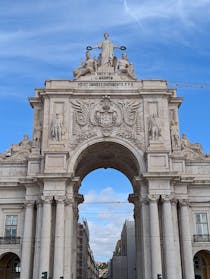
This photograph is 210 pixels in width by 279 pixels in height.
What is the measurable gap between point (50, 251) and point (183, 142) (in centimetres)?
1429

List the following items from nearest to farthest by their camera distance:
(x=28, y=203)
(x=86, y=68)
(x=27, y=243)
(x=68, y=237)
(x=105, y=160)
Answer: (x=27, y=243)
(x=68, y=237)
(x=28, y=203)
(x=86, y=68)
(x=105, y=160)

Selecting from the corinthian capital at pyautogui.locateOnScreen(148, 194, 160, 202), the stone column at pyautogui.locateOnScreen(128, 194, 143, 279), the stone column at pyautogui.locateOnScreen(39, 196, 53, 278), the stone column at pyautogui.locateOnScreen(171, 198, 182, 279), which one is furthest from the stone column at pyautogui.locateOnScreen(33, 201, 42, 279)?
the stone column at pyautogui.locateOnScreen(171, 198, 182, 279)

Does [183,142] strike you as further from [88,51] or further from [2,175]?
[2,175]

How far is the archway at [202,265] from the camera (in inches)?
1206

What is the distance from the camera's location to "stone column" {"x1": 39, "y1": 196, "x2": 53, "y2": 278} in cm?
2565

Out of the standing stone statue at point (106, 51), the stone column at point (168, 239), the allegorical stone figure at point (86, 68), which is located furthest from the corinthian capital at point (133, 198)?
the standing stone statue at point (106, 51)

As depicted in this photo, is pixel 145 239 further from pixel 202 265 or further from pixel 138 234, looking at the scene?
pixel 202 265

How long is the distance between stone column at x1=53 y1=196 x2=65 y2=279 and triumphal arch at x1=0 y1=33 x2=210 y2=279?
0.22 feet

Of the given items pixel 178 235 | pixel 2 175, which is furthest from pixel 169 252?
pixel 2 175

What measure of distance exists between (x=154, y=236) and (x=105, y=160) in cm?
1015

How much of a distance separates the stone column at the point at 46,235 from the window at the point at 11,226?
3.31m

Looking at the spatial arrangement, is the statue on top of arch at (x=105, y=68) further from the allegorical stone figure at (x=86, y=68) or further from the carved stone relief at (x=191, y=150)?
the carved stone relief at (x=191, y=150)

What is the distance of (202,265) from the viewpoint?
31469mm

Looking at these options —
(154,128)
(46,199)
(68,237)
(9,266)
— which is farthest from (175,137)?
(9,266)
